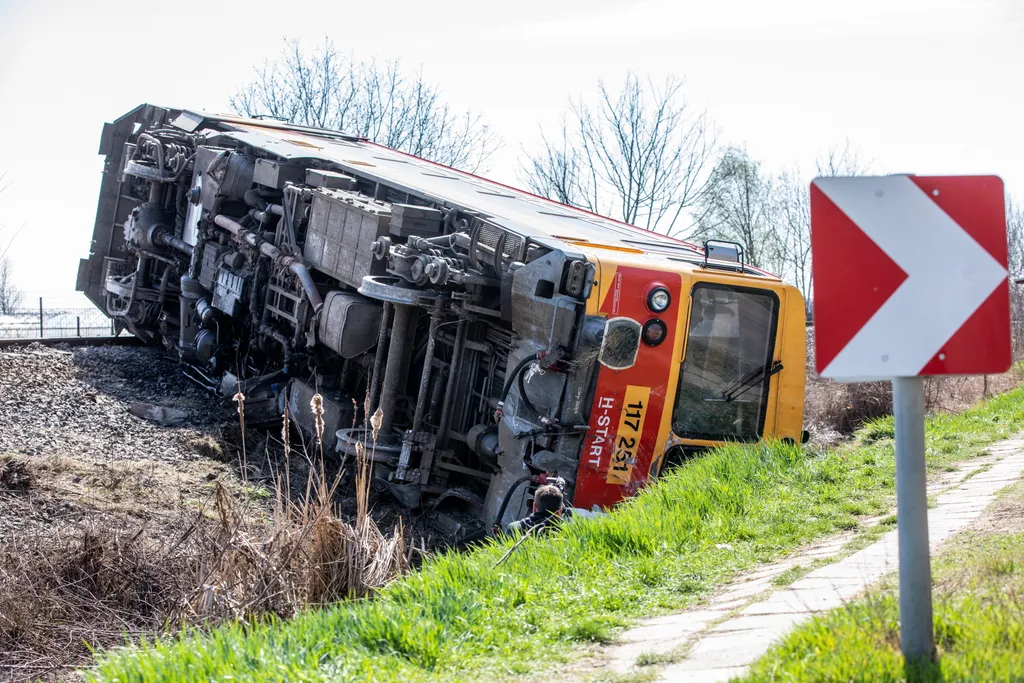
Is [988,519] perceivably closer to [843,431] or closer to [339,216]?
[339,216]

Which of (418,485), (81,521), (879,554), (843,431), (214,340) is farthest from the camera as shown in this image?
(843,431)

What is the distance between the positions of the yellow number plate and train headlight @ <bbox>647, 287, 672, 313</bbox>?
0.56 metres

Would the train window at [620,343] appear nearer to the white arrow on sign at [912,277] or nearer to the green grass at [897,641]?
the green grass at [897,641]

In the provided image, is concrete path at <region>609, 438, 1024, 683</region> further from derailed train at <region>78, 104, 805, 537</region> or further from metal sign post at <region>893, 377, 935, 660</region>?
derailed train at <region>78, 104, 805, 537</region>

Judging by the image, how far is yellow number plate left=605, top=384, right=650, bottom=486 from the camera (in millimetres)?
7141

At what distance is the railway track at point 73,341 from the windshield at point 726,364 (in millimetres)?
9693

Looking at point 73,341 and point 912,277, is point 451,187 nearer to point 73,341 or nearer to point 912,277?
point 73,341

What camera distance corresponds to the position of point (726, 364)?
299 inches

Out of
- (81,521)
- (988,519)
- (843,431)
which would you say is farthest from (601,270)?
(843,431)

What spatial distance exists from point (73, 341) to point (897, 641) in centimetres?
1374

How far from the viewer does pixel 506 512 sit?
23.7 ft

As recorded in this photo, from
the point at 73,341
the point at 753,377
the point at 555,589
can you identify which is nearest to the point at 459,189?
the point at 753,377

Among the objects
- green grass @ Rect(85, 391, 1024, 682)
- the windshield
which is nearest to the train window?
the windshield

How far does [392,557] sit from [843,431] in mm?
Answer: 9661
